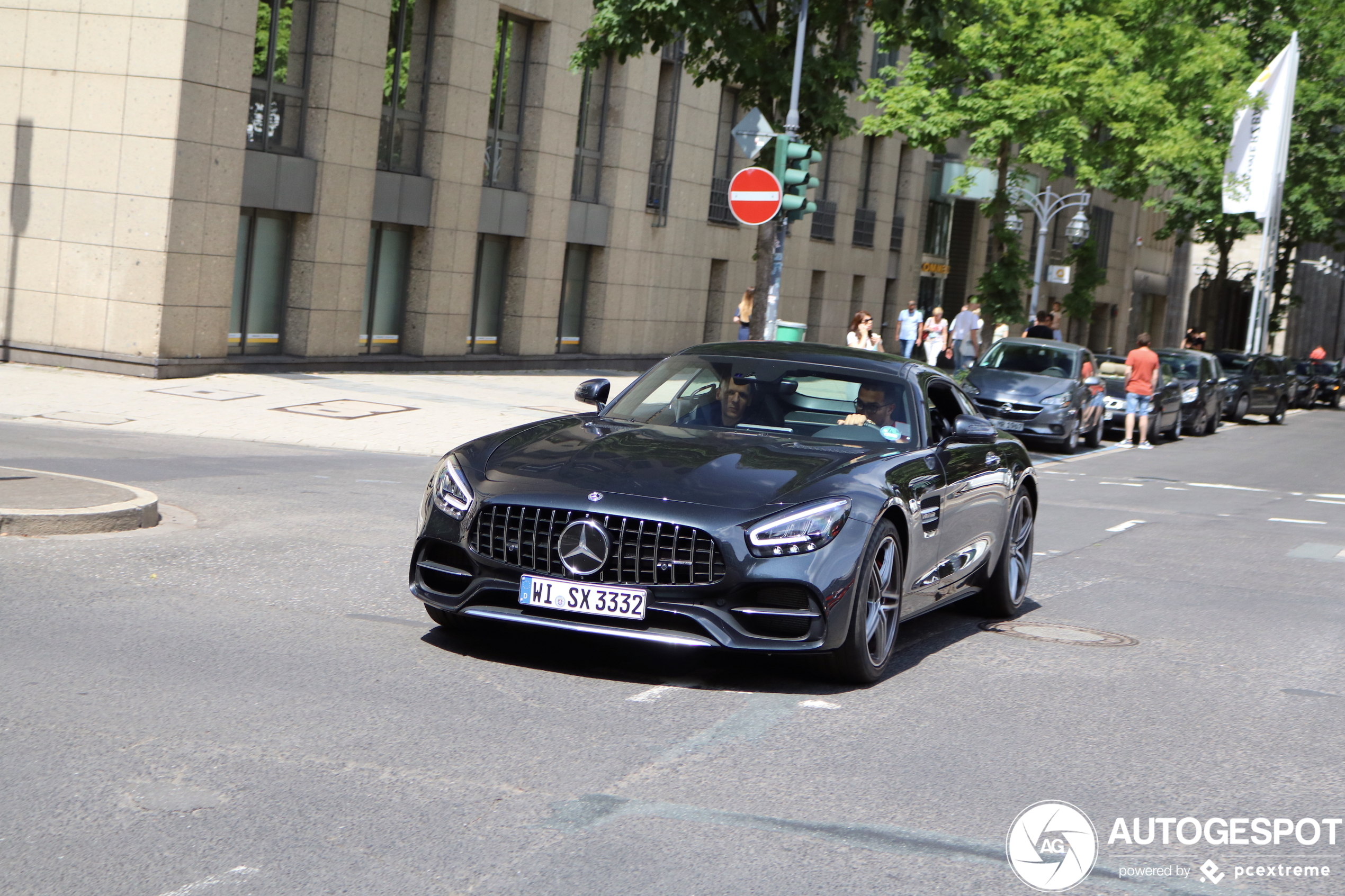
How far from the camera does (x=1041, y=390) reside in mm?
23172

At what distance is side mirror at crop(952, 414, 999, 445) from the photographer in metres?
7.77

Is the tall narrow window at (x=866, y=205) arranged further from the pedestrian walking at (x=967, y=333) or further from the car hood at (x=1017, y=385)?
the car hood at (x=1017, y=385)

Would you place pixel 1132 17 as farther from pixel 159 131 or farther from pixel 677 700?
pixel 677 700

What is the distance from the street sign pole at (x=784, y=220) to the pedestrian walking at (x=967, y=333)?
1234cm

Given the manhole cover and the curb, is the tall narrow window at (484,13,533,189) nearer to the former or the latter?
the curb

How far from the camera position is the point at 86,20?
21062mm

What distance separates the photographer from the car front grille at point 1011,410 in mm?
22922

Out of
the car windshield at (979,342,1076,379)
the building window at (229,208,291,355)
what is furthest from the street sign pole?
the building window at (229,208,291,355)

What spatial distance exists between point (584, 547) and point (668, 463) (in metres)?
0.61

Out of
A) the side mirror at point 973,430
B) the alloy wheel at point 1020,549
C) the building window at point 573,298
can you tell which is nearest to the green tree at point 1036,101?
the building window at point 573,298

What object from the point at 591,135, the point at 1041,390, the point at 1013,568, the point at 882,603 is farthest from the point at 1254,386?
the point at 882,603

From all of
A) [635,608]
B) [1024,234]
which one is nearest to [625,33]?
[635,608]

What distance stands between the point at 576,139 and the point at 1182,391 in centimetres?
1203

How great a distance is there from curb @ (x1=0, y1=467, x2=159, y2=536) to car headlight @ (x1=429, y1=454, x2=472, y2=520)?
3.26 meters
